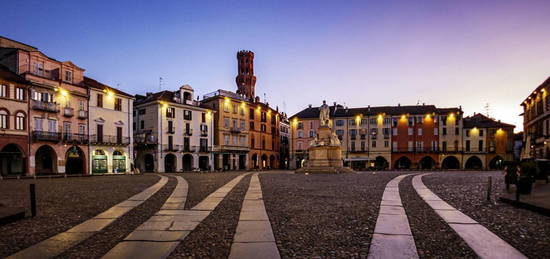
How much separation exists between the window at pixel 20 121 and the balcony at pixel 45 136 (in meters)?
1.14

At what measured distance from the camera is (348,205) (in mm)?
8391

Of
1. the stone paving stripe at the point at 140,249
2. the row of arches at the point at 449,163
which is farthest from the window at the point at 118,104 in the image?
the row of arches at the point at 449,163

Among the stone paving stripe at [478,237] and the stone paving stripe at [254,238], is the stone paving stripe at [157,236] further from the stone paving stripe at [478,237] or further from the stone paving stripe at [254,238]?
the stone paving stripe at [478,237]

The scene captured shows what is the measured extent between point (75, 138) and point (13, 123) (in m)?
6.17

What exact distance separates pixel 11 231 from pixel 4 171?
1313 inches

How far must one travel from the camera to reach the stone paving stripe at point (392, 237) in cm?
430

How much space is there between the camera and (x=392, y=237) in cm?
507

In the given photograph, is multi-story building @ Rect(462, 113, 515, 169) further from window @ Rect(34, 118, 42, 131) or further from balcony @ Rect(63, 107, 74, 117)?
window @ Rect(34, 118, 42, 131)

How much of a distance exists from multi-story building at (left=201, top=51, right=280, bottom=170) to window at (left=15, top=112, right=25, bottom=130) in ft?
83.7

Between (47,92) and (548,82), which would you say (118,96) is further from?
(548,82)

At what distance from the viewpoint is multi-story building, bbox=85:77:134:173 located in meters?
37.1

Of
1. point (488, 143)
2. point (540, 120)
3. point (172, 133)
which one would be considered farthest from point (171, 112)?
point (488, 143)

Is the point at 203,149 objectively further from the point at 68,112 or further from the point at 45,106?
the point at 45,106

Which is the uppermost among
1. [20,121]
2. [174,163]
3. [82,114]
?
[82,114]
